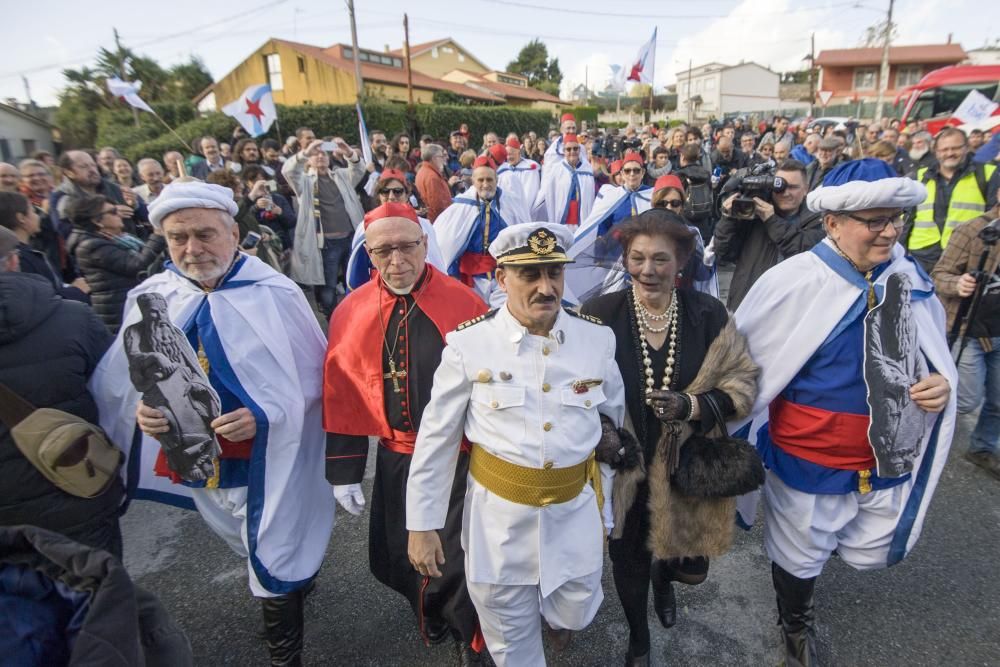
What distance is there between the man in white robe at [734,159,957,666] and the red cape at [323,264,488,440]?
1.37 m

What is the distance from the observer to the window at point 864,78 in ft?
151

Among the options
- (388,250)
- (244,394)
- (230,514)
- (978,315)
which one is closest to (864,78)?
Result: (978,315)

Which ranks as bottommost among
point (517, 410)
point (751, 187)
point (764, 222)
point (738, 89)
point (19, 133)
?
point (517, 410)

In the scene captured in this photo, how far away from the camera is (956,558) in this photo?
3.08 meters

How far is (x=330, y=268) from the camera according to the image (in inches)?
276

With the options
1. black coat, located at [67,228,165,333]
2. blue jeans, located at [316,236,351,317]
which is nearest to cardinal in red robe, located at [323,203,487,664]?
black coat, located at [67,228,165,333]

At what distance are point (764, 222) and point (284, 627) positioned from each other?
12.2 feet

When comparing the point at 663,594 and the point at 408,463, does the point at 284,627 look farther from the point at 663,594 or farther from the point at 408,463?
the point at 663,594

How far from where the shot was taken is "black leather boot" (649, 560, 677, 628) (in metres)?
2.64

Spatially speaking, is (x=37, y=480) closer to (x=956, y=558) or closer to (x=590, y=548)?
(x=590, y=548)

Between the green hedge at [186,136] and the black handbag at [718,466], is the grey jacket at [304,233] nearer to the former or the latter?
the black handbag at [718,466]

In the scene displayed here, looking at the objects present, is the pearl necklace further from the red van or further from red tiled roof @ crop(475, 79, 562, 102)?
red tiled roof @ crop(475, 79, 562, 102)

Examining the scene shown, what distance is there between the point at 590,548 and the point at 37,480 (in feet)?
6.87

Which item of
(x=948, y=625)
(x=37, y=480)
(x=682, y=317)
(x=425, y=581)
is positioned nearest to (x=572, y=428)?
(x=682, y=317)
